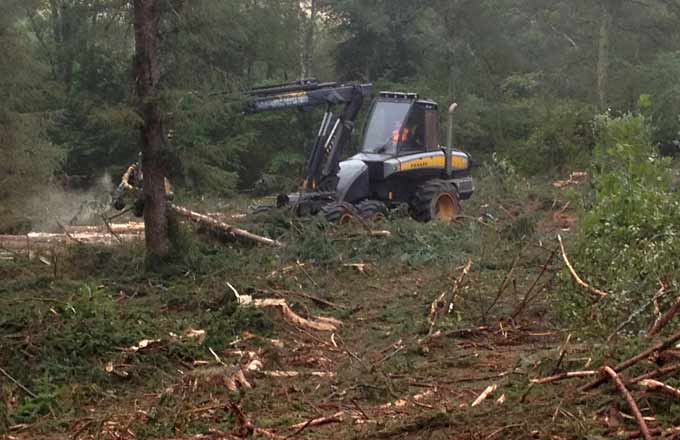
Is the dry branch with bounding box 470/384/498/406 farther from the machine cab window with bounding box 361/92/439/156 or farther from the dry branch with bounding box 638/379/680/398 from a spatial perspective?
the machine cab window with bounding box 361/92/439/156

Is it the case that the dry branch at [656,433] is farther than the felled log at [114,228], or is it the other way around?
the felled log at [114,228]

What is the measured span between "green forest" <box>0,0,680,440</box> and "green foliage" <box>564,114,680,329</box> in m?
0.03

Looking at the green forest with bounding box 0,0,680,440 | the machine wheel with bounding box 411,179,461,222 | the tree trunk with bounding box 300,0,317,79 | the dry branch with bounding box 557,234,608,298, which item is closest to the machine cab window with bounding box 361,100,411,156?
the green forest with bounding box 0,0,680,440

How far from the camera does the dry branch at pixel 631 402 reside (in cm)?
552

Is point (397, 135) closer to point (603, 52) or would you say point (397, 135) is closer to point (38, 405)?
point (38, 405)

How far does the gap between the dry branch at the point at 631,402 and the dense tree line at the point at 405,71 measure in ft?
60.4

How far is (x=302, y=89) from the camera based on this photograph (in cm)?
1814

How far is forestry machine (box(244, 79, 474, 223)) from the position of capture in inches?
693

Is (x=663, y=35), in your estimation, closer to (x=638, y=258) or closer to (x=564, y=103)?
(x=564, y=103)

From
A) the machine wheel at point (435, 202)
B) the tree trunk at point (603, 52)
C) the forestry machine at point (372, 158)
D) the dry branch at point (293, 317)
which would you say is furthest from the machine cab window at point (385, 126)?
the tree trunk at point (603, 52)

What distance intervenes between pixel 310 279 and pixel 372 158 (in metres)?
5.67

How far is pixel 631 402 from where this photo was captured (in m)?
5.88

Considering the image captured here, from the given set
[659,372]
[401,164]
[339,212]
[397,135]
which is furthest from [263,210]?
[659,372]

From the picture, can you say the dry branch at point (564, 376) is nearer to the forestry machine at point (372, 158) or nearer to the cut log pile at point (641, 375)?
the cut log pile at point (641, 375)
